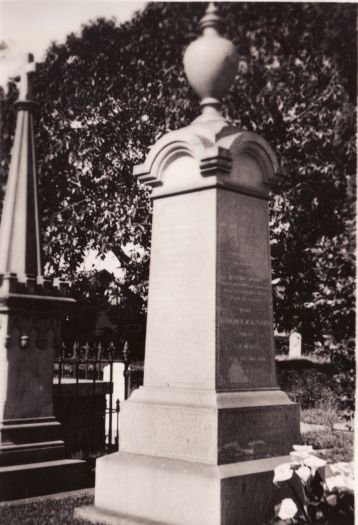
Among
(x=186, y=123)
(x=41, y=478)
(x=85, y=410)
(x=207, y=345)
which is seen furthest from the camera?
(x=186, y=123)

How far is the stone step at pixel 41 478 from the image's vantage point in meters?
6.46

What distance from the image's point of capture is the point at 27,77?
7.39m

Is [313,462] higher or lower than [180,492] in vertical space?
higher

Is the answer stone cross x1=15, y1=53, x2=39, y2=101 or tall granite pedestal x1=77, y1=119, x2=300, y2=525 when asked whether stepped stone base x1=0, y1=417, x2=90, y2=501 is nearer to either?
tall granite pedestal x1=77, y1=119, x2=300, y2=525

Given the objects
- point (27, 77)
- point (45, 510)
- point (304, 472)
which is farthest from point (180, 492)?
point (27, 77)

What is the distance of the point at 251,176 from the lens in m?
6.14

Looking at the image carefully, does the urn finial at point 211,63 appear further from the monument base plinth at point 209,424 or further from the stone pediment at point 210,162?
the monument base plinth at point 209,424

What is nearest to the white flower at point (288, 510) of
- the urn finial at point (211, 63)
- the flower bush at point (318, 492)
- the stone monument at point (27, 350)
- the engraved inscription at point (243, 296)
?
the flower bush at point (318, 492)

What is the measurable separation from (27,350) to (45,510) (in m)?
1.61

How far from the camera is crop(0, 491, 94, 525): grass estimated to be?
554 centimetres

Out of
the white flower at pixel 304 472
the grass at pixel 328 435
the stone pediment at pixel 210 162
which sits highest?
the stone pediment at pixel 210 162

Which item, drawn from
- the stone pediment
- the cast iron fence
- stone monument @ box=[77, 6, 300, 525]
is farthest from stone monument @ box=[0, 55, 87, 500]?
the stone pediment

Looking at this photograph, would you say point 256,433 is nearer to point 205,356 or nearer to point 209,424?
point 209,424

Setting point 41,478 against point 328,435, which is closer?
point 41,478
